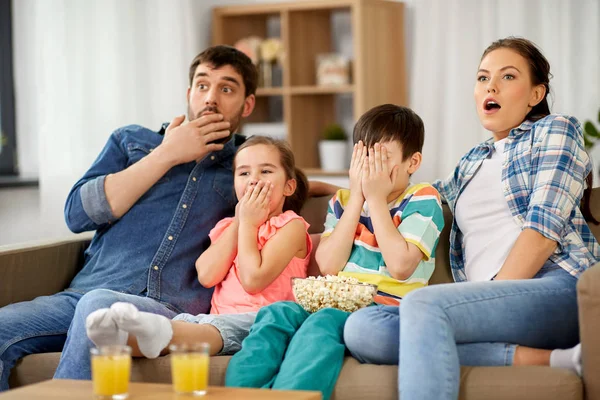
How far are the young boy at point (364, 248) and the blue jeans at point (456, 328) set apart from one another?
0.33 feet

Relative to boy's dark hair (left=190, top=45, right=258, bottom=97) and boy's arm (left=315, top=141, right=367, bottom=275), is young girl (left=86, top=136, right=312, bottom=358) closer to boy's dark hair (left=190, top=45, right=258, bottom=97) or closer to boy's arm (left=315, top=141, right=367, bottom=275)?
boy's arm (left=315, top=141, right=367, bottom=275)

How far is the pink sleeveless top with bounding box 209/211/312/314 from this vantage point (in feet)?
7.34

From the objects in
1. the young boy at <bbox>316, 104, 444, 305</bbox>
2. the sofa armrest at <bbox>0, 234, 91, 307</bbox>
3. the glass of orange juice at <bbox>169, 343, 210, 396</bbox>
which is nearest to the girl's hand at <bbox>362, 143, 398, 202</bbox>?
the young boy at <bbox>316, 104, 444, 305</bbox>

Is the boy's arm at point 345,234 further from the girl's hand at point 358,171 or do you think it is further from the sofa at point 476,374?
the sofa at point 476,374

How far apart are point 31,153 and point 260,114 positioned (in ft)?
4.05

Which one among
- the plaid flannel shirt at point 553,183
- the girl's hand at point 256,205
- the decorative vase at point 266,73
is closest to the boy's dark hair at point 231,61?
the girl's hand at point 256,205

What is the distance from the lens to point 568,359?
1.84 meters

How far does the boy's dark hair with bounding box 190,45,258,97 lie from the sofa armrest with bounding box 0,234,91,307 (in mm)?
632

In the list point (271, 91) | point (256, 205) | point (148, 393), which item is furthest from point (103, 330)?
point (271, 91)

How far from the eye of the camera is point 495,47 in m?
2.27

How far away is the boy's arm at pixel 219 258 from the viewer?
7.53ft

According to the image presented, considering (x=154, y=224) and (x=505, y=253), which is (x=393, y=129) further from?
(x=154, y=224)

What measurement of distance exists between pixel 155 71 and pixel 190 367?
3035mm

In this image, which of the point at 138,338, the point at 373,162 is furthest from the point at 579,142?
the point at 138,338
